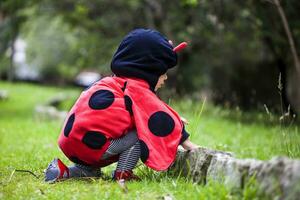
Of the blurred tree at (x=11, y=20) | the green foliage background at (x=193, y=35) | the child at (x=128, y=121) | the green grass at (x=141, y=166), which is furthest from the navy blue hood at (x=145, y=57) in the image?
the blurred tree at (x=11, y=20)

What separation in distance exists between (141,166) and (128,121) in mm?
739

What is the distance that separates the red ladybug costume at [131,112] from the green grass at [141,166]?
0.26 meters

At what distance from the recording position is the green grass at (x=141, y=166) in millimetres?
4387

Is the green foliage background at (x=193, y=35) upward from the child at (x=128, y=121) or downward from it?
downward

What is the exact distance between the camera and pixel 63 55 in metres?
30.2

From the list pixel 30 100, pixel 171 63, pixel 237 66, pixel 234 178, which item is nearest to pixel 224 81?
pixel 237 66

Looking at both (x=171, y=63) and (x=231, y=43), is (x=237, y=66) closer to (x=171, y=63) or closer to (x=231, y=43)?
(x=231, y=43)

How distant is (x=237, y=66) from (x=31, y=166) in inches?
500

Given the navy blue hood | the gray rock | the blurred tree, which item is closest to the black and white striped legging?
the gray rock

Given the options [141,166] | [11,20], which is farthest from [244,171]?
[11,20]

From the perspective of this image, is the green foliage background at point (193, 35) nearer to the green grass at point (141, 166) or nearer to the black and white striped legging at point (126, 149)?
the green grass at point (141, 166)

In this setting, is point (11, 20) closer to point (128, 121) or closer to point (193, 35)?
point (193, 35)

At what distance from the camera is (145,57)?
16.5 ft

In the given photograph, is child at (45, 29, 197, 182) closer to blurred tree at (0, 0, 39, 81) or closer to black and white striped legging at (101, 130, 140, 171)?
black and white striped legging at (101, 130, 140, 171)
